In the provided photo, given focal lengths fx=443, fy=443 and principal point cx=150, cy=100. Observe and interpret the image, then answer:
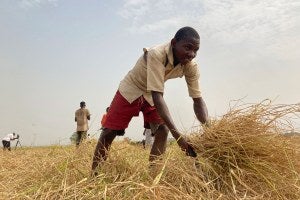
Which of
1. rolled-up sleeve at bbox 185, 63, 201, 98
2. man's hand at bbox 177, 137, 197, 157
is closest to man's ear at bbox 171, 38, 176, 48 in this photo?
rolled-up sleeve at bbox 185, 63, 201, 98

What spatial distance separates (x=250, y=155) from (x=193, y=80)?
36.6 inches

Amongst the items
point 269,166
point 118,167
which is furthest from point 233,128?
point 118,167

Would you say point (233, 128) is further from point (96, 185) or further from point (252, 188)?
point (96, 185)

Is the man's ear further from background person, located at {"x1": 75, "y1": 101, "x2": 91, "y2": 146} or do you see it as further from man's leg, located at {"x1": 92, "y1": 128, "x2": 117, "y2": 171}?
background person, located at {"x1": 75, "y1": 101, "x2": 91, "y2": 146}

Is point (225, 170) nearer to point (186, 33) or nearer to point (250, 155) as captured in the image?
point (250, 155)

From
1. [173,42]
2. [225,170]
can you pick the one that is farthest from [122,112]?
[225,170]

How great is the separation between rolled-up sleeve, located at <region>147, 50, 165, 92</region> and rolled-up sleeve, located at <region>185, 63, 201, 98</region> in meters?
0.42

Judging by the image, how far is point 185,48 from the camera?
319 centimetres

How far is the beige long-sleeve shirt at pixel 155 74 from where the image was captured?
3.23m

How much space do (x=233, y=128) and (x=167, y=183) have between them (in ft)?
2.19

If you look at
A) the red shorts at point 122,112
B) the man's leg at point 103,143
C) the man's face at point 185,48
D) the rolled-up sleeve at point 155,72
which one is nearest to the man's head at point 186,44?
the man's face at point 185,48

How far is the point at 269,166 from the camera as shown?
2.98 metres

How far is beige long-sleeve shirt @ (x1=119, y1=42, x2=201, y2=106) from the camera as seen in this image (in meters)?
3.23

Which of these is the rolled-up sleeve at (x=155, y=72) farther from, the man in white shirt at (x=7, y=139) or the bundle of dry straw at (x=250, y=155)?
the man in white shirt at (x=7, y=139)
